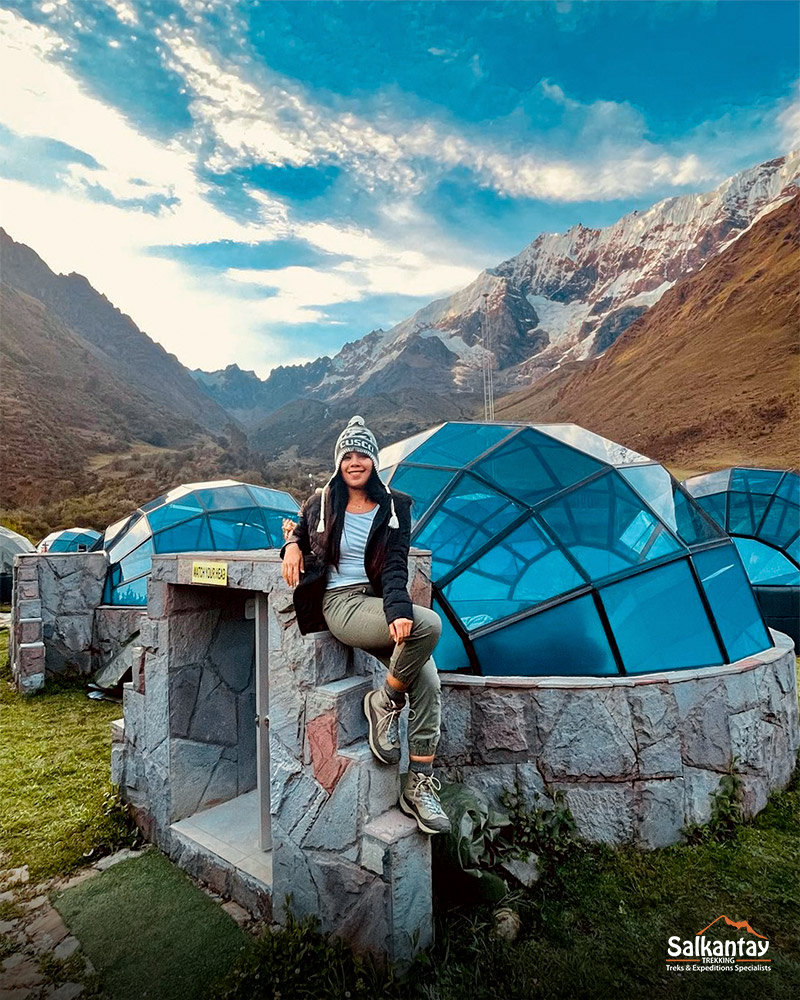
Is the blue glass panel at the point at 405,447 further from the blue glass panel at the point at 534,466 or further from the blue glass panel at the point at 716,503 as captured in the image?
the blue glass panel at the point at 716,503

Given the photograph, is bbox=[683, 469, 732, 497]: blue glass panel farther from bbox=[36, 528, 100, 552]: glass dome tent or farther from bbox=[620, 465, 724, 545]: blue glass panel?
bbox=[36, 528, 100, 552]: glass dome tent

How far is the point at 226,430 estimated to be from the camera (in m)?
47.1

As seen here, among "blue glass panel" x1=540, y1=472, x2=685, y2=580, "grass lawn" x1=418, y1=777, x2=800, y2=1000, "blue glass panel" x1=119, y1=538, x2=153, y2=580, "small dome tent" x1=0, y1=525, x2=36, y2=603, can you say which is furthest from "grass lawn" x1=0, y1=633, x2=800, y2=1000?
"small dome tent" x1=0, y1=525, x2=36, y2=603

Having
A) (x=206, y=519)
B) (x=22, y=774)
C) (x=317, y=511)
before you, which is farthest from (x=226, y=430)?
(x=317, y=511)

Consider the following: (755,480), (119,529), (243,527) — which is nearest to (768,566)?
(755,480)

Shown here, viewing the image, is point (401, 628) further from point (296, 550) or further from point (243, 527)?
point (243, 527)

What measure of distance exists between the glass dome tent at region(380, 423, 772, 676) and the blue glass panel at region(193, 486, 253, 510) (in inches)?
→ 257

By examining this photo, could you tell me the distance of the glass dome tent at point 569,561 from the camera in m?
3.81

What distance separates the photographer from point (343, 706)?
104 inches

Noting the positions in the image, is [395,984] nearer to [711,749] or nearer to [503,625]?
[503,625]

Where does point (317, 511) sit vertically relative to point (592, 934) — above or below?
above

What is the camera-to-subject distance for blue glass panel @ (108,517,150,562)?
9.35 meters

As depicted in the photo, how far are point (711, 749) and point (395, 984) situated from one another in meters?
2.53

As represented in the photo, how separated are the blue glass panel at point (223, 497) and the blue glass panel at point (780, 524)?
11344 millimetres
